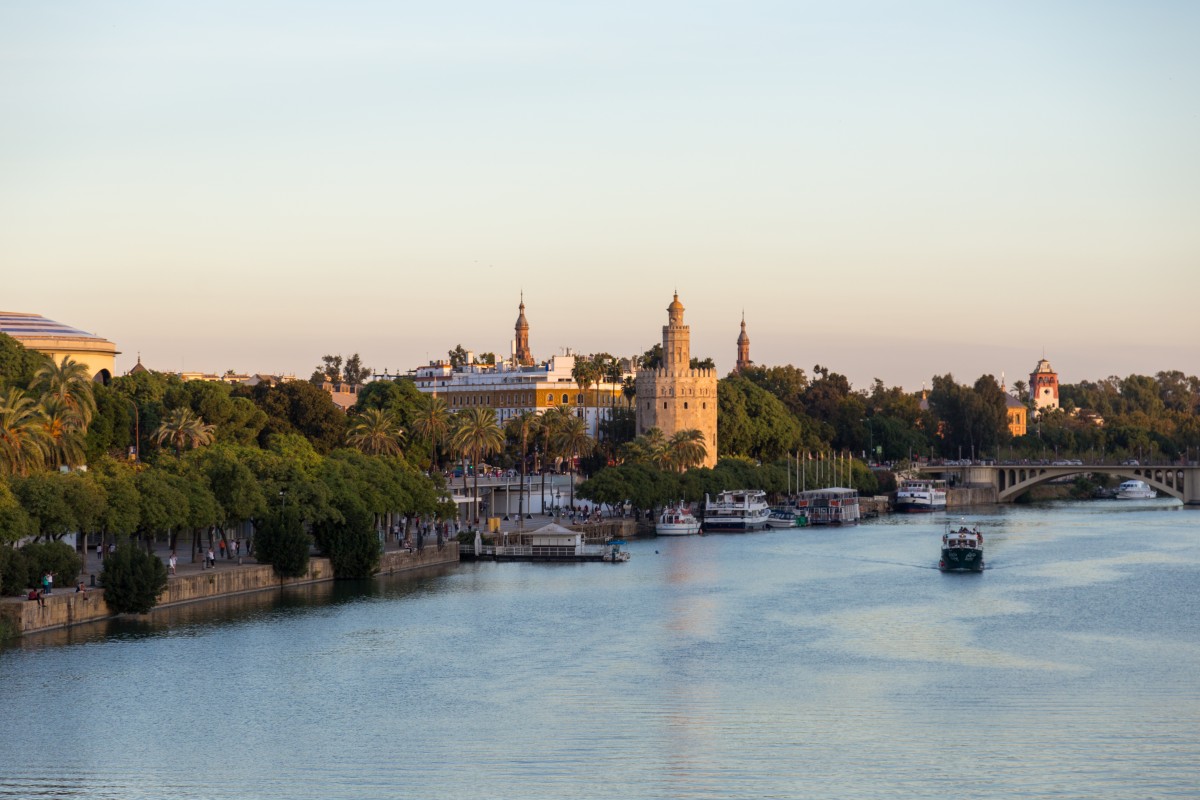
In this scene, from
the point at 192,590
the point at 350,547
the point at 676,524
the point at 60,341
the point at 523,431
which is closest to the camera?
the point at 192,590

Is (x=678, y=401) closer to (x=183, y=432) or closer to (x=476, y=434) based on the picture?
(x=476, y=434)

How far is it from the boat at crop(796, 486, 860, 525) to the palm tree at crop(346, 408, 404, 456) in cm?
3154

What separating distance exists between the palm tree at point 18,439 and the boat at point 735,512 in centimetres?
5102

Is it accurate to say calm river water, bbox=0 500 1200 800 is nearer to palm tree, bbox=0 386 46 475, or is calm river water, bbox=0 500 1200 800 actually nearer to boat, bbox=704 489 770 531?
palm tree, bbox=0 386 46 475

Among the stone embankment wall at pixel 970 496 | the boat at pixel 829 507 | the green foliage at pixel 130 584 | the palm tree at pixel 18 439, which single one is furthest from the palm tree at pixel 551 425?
the green foliage at pixel 130 584

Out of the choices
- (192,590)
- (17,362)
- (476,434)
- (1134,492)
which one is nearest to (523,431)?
(476,434)

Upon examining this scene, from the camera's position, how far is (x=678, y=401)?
12544 cm

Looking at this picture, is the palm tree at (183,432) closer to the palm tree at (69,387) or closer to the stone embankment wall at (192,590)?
the palm tree at (69,387)

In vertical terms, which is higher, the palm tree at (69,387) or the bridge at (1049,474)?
the palm tree at (69,387)

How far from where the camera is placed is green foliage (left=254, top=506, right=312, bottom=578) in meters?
58.6

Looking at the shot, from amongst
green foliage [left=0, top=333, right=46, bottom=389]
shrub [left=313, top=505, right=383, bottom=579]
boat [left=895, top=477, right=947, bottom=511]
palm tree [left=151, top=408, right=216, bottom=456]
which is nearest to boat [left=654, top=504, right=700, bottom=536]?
palm tree [left=151, top=408, right=216, bottom=456]

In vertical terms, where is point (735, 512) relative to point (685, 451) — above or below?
below

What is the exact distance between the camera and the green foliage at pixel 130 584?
4894 centimetres

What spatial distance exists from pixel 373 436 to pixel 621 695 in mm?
47186
